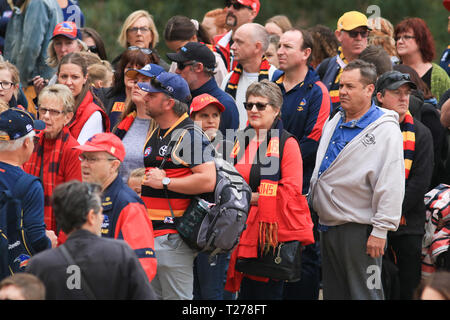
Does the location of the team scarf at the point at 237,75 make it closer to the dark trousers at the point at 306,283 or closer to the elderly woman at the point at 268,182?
the elderly woman at the point at 268,182

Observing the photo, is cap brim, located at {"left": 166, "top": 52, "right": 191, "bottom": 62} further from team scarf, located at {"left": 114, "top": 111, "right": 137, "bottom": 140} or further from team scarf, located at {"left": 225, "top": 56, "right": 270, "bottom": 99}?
team scarf, located at {"left": 225, "top": 56, "right": 270, "bottom": 99}

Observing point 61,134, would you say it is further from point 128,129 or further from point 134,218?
point 134,218

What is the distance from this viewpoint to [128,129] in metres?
6.40

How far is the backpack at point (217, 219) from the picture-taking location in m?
5.55

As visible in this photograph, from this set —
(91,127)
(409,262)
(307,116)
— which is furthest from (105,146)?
(409,262)

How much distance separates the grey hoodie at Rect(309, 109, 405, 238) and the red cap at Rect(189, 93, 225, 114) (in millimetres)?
1092

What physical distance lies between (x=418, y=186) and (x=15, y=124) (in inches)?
133

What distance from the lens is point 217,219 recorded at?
5555mm

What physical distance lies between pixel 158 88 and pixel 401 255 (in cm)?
257

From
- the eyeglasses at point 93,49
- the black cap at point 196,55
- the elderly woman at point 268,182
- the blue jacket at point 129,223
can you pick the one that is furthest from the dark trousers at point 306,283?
the eyeglasses at point 93,49

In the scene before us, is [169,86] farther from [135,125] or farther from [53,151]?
[53,151]

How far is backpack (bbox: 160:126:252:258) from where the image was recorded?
5.55 metres
